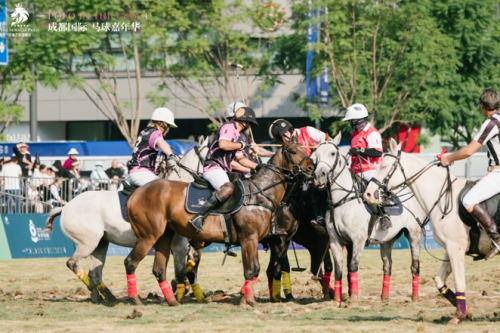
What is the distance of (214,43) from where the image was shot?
31.9 m

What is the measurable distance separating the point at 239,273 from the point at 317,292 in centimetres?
355

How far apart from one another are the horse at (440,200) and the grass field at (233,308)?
51cm

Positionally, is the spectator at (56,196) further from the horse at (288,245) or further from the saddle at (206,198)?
the saddle at (206,198)

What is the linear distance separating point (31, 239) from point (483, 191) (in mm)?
13682

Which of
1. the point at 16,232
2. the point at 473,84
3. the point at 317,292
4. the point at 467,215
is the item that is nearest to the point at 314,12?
the point at 473,84

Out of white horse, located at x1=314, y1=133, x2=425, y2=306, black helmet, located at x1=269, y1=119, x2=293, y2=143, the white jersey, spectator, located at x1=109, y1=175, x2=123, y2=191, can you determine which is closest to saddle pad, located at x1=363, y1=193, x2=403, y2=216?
white horse, located at x1=314, y1=133, x2=425, y2=306

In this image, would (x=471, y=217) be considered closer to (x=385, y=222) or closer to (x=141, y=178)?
(x=385, y=222)

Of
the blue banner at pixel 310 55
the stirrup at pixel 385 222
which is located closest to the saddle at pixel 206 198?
the stirrup at pixel 385 222

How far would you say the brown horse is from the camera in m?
12.4

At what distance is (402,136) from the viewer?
124ft

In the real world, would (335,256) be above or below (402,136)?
below

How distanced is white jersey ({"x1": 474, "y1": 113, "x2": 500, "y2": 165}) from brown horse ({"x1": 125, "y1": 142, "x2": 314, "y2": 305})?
2959 mm

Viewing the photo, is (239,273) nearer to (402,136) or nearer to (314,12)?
(314,12)

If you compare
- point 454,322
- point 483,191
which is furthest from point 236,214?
point 483,191
